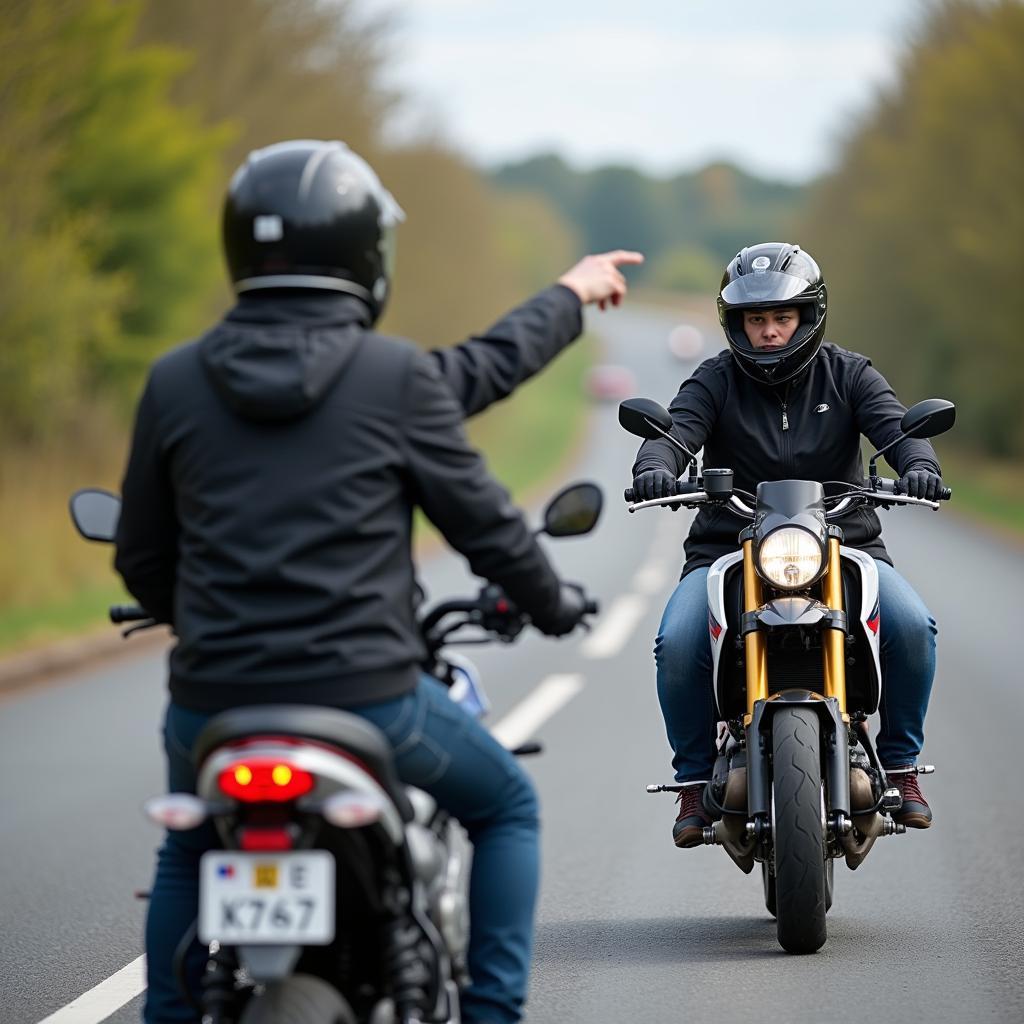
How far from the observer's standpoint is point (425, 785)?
4016 millimetres

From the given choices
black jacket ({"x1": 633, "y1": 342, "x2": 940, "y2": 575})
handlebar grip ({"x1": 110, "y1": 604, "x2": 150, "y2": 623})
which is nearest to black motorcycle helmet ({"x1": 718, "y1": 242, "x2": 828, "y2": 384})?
black jacket ({"x1": 633, "y1": 342, "x2": 940, "y2": 575})

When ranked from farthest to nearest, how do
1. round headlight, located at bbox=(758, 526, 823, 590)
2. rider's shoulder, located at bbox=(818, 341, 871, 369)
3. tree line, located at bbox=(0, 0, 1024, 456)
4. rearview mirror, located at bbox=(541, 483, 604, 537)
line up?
tree line, located at bbox=(0, 0, 1024, 456)
rider's shoulder, located at bbox=(818, 341, 871, 369)
round headlight, located at bbox=(758, 526, 823, 590)
rearview mirror, located at bbox=(541, 483, 604, 537)

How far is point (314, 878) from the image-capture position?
3.70m

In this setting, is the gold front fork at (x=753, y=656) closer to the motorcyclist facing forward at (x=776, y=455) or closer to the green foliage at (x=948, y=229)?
the motorcyclist facing forward at (x=776, y=455)

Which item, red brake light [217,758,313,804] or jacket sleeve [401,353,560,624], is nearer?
red brake light [217,758,313,804]

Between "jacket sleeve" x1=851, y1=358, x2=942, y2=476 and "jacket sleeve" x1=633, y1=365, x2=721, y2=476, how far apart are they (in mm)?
470

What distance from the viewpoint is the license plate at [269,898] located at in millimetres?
3670

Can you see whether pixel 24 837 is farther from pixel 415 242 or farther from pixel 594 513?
pixel 415 242

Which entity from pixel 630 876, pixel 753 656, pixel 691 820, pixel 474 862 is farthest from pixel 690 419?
pixel 474 862

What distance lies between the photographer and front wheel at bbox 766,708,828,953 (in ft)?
19.0

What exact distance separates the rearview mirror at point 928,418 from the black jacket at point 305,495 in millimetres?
2449

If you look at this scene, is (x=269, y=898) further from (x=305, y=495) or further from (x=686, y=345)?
(x=686, y=345)

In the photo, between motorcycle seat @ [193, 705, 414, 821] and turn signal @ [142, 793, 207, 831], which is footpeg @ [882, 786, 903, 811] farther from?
turn signal @ [142, 793, 207, 831]

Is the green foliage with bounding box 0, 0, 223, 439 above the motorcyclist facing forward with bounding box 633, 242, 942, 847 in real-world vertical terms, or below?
above
